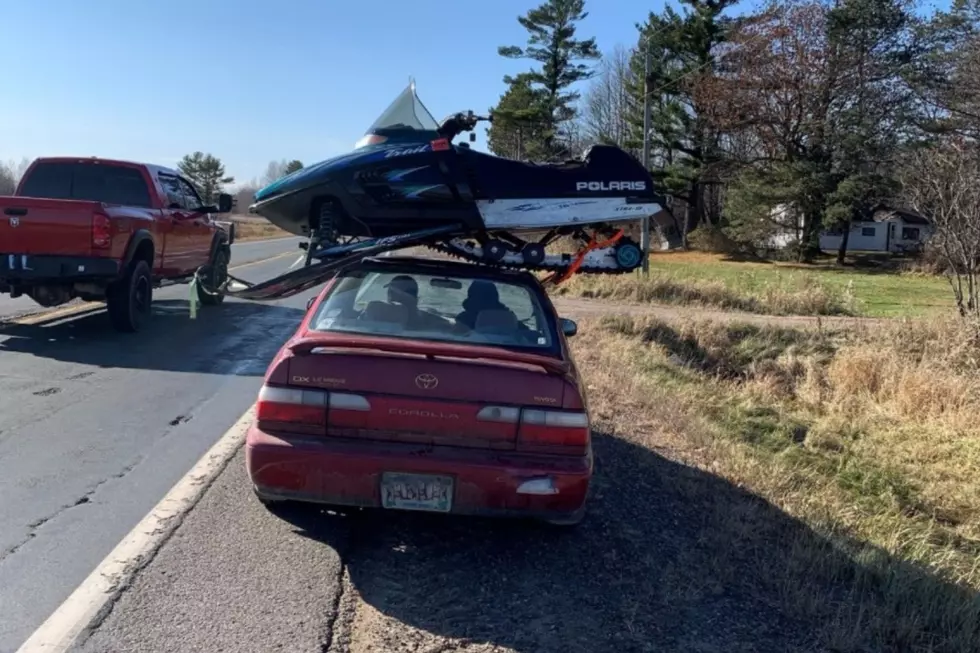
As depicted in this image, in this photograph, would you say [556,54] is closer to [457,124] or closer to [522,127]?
[522,127]

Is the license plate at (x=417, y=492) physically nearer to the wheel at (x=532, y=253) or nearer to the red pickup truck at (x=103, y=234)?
the wheel at (x=532, y=253)

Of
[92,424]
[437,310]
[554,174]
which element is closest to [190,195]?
[92,424]

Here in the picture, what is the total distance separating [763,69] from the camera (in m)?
46.2

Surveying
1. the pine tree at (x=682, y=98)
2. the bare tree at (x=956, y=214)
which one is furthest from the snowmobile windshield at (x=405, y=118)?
the pine tree at (x=682, y=98)

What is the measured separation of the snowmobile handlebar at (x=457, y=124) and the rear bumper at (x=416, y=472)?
8.88ft

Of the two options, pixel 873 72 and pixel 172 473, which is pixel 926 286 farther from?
pixel 172 473

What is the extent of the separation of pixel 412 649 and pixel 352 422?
47.9 inches

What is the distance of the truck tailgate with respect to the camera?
1034 centimetres

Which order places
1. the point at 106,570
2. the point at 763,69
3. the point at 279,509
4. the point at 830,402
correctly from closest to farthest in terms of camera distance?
the point at 106,570
the point at 279,509
the point at 830,402
the point at 763,69

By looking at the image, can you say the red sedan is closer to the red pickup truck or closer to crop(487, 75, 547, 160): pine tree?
the red pickup truck

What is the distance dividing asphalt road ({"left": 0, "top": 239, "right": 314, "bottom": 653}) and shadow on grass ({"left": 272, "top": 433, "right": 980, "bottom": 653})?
3.96 feet

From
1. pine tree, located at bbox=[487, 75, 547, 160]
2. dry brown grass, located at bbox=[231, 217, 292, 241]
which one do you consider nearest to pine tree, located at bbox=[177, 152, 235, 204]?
dry brown grass, located at bbox=[231, 217, 292, 241]

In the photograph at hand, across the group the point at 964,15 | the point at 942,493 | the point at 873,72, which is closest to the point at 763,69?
the point at 873,72

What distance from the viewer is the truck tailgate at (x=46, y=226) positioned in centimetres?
1034
